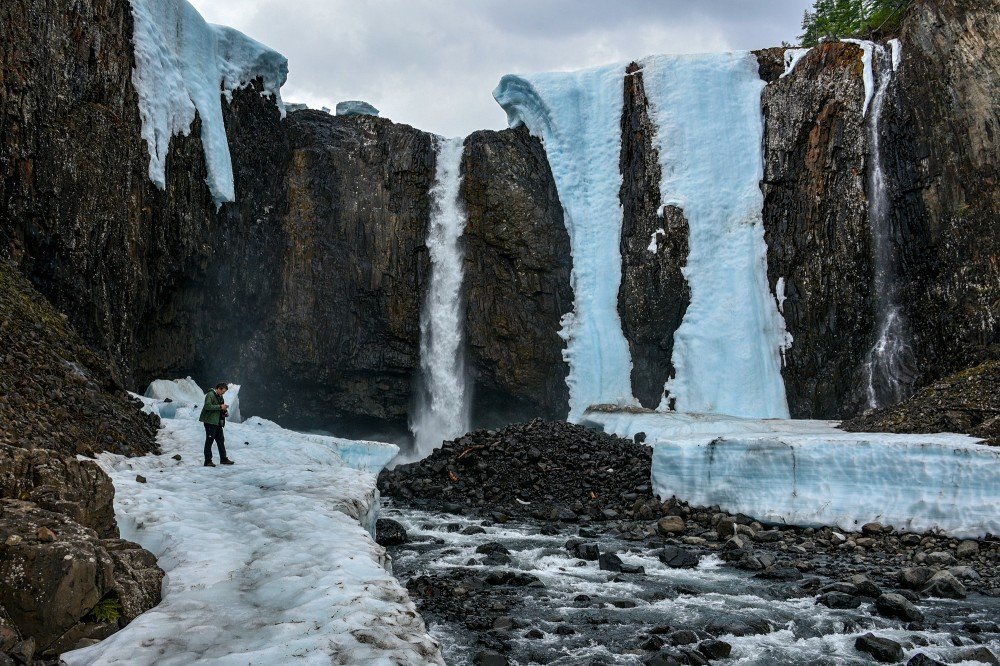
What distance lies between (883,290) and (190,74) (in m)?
20.9

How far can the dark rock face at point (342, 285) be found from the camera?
25.3 meters

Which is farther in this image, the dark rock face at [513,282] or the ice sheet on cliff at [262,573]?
the dark rock face at [513,282]

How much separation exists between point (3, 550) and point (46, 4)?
52.3ft

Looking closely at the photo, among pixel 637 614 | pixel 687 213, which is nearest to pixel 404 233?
pixel 687 213

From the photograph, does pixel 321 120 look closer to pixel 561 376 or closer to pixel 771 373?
pixel 561 376

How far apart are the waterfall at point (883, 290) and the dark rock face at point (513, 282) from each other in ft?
32.6

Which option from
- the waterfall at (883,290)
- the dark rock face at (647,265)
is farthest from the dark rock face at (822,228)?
the dark rock face at (647,265)

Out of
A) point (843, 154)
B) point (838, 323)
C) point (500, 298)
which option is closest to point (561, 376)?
point (500, 298)

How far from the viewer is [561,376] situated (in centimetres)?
2639

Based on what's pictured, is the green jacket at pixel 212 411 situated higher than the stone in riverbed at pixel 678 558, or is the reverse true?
the green jacket at pixel 212 411

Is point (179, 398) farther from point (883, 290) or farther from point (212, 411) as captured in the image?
point (883, 290)

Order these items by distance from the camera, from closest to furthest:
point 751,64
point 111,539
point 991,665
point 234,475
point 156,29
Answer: point 111,539 → point 991,665 → point 234,475 → point 156,29 → point 751,64

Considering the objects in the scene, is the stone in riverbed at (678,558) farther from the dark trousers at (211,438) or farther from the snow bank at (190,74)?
the snow bank at (190,74)

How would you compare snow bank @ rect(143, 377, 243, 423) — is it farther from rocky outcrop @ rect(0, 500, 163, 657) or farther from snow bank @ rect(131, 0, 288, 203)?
rocky outcrop @ rect(0, 500, 163, 657)
